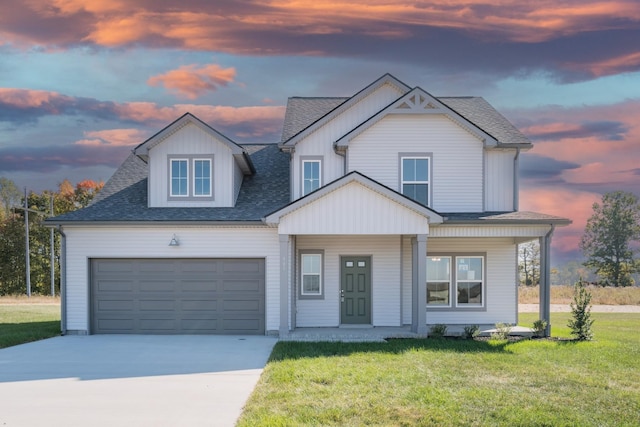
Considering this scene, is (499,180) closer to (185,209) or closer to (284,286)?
(284,286)

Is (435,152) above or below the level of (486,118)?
below

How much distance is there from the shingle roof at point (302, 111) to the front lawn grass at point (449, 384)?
26.3ft

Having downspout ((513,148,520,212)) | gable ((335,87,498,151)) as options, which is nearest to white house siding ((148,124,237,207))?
gable ((335,87,498,151))

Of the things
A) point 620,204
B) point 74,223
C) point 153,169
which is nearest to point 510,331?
point 153,169

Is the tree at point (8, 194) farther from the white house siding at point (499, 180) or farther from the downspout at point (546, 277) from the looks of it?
the downspout at point (546, 277)

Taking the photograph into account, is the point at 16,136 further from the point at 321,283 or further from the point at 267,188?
the point at 321,283

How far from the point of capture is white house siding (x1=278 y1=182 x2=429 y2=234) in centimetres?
1451

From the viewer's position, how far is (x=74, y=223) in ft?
51.9

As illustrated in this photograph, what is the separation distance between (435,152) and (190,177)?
769 cm

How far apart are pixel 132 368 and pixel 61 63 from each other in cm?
1815

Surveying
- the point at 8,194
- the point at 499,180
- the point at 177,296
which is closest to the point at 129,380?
the point at 177,296

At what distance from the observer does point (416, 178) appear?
16984 mm

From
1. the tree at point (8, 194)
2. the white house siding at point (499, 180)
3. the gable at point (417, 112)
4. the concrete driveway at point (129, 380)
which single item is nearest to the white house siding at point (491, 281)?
the white house siding at point (499, 180)

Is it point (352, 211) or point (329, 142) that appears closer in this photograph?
point (352, 211)
